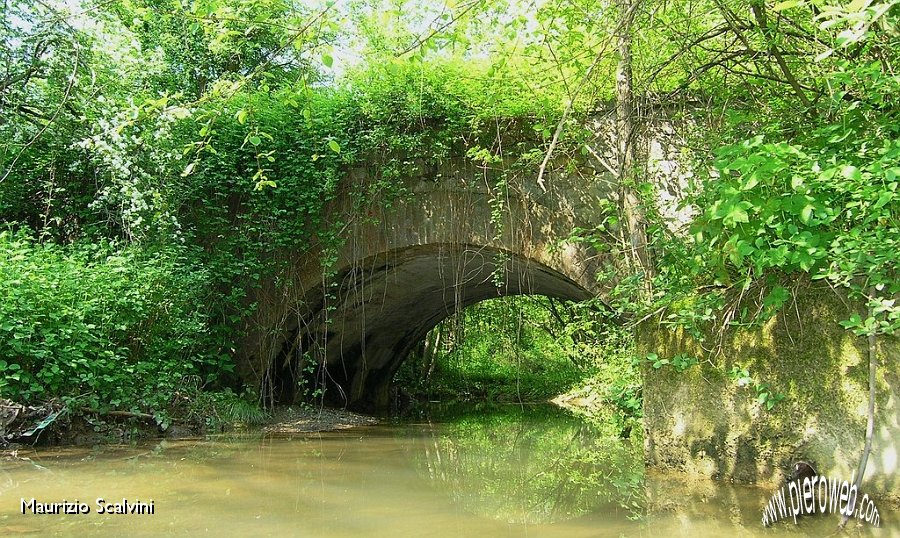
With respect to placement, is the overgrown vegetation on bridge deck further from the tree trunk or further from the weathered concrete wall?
the weathered concrete wall

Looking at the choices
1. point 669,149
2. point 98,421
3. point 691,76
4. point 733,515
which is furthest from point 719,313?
point 98,421

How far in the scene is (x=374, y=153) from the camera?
6887mm

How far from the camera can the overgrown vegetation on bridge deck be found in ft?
10.7

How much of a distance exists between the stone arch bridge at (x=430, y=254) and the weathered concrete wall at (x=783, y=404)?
4.12ft

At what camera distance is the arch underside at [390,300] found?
6.93m

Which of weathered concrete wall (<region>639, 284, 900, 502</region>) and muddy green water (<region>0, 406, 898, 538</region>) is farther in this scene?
weathered concrete wall (<region>639, 284, 900, 502</region>)

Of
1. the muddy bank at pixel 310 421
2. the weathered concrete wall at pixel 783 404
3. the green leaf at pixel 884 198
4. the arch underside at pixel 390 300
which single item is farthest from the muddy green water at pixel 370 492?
the arch underside at pixel 390 300

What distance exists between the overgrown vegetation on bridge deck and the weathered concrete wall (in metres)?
0.18

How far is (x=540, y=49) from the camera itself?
16.6 ft

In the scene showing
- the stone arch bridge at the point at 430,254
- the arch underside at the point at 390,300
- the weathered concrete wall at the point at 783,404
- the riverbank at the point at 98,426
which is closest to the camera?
the weathered concrete wall at the point at 783,404

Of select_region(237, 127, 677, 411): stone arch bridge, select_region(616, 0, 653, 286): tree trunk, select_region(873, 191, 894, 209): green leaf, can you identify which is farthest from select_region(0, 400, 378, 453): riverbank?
select_region(873, 191, 894, 209): green leaf

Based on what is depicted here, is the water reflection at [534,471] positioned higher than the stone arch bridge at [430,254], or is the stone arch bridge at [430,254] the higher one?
the stone arch bridge at [430,254]

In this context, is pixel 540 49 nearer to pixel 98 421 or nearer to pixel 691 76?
pixel 691 76

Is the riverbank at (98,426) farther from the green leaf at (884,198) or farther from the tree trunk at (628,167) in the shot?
the green leaf at (884,198)
